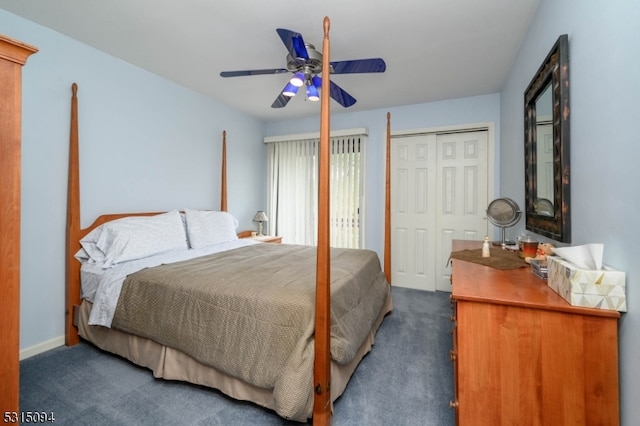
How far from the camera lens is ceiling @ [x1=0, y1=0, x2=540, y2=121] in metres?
1.92

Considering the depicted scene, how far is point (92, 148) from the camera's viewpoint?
246cm

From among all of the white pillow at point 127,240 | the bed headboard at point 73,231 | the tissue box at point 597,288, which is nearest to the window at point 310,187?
the white pillow at point 127,240

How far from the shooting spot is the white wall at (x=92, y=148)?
6.84ft

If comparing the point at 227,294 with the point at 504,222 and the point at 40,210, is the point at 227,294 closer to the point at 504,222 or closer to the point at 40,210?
the point at 40,210

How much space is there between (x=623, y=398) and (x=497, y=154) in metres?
3.00

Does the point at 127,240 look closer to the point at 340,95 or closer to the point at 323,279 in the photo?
the point at 323,279

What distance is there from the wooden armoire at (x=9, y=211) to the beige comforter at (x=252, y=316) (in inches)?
34.0

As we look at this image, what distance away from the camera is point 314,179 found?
4.39m

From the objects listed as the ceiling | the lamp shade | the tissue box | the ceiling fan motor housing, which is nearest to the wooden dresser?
the tissue box

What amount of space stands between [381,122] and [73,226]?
3.61m

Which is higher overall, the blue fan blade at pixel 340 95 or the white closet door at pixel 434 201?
the blue fan blade at pixel 340 95

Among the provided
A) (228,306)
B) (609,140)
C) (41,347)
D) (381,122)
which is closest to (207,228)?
(41,347)

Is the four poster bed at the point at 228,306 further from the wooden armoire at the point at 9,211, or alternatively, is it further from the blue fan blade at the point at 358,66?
the wooden armoire at the point at 9,211

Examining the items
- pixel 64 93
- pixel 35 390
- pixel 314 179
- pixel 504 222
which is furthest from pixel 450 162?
pixel 35 390
